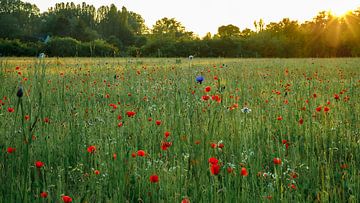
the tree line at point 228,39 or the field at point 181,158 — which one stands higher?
the tree line at point 228,39

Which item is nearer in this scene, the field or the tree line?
the field

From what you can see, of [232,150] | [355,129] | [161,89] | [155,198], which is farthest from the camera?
[161,89]

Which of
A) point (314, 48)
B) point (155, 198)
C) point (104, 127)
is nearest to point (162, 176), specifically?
point (155, 198)

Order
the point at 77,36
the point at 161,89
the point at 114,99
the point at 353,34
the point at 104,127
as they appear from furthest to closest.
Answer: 1. the point at 77,36
2. the point at 353,34
3. the point at 161,89
4. the point at 114,99
5. the point at 104,127

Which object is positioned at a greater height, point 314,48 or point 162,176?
point 314,48

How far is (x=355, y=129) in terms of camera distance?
3686 millimetres

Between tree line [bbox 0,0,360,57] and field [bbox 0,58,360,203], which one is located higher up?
tree line [bbox 0,0,360,57]

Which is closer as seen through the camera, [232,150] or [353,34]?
[232,150]

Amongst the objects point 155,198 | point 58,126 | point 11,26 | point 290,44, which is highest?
point 11,26

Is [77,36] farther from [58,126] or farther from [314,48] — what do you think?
[58,126]

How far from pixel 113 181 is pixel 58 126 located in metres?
1.52

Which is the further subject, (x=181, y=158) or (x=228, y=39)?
(x=228, y=39)

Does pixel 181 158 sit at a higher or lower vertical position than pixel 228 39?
lower

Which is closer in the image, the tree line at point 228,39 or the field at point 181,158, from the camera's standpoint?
the field at point 181,158
